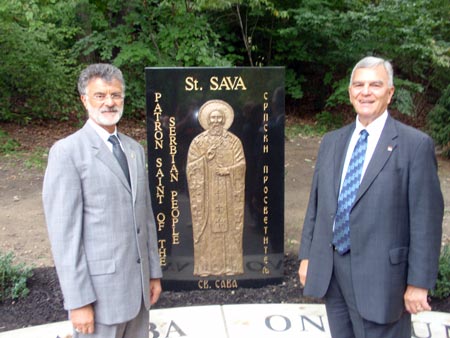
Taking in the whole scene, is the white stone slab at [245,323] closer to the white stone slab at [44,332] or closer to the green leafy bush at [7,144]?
the white stone slab at [44,332]

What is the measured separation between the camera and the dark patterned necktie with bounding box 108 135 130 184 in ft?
7.88

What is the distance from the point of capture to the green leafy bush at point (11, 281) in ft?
13.5

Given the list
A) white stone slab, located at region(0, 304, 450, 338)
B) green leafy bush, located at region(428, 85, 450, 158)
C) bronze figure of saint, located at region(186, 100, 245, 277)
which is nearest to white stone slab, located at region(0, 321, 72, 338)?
white stone slab, located at region(0, 304, 450, 338)

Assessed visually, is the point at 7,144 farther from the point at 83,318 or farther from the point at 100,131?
the point at 83,318

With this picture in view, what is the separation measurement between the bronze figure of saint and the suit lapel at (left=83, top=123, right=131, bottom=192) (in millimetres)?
1988

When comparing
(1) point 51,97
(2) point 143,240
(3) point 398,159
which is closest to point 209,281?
(2) point 143,240

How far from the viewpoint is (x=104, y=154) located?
2316 millimetres

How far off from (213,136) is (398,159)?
7.30 feet

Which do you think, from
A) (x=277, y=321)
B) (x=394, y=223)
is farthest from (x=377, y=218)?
(x=277, y=321)

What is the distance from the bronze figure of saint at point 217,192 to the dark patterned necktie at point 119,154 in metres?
1.90

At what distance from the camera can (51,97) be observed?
1123 cm

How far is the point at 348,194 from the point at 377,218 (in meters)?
0.18

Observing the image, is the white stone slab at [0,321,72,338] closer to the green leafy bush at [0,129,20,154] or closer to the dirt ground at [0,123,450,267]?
the dirt ground at [0,123,450,267]

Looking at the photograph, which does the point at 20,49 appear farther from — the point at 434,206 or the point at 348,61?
the point at 434,206
